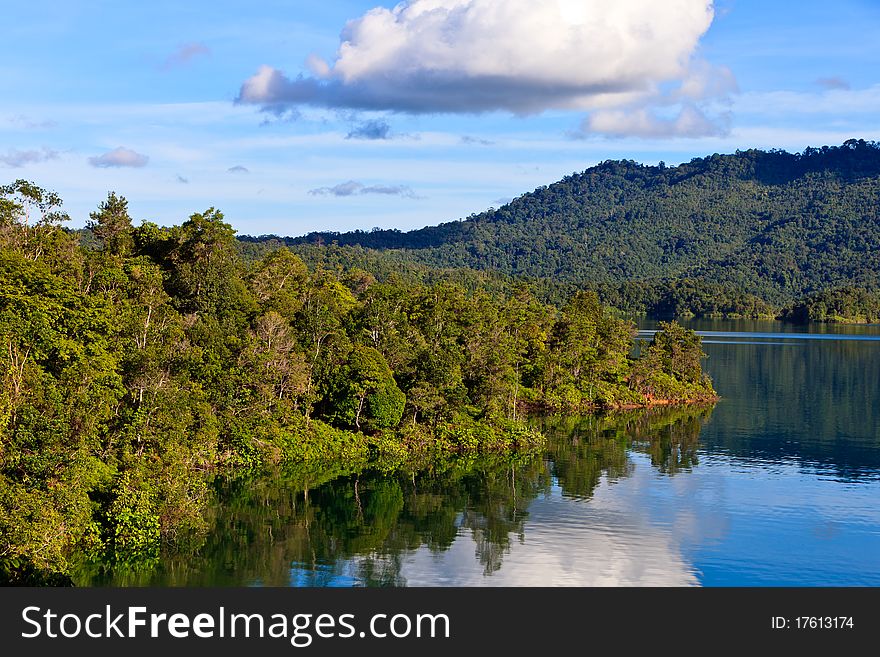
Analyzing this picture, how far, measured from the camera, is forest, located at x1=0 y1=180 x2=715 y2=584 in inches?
1623

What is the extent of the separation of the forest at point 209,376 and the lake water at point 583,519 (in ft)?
10.8

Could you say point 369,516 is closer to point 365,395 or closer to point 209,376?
point 209,376

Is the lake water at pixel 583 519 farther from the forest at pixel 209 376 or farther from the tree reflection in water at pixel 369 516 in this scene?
the forest at pixel 209 376

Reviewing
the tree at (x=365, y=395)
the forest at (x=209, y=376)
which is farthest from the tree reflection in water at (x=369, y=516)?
the tree at (x=365, y=395)

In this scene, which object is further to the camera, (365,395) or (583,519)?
(365,395)

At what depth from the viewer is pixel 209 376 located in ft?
196

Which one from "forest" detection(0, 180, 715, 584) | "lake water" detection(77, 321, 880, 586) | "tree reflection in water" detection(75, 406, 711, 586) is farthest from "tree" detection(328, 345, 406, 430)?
"lake water" detection(77, 321, 880, 586)

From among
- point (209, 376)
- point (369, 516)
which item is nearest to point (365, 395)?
point (209, 376)

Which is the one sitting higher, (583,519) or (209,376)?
(209,376)

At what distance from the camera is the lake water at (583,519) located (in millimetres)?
42500

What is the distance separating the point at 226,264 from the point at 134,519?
27.2 m

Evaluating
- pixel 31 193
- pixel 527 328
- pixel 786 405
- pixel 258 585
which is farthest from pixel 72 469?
pixel 786 405

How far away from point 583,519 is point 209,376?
24059 millimetres

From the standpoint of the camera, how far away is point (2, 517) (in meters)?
35.8
